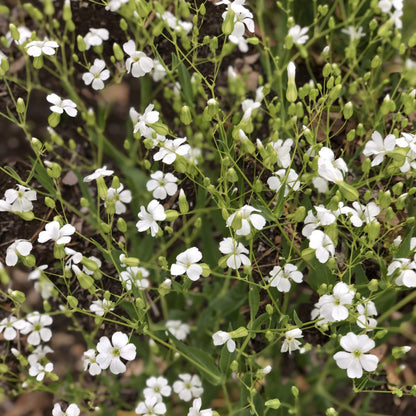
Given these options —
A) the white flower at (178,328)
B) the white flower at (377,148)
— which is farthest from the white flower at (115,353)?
the white flower at (377,148)

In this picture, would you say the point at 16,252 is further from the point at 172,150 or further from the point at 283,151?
the point at 283,151

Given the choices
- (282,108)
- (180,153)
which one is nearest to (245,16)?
(282,108)

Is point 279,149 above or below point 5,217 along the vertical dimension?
above

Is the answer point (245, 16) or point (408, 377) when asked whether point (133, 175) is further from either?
point (408, 377)

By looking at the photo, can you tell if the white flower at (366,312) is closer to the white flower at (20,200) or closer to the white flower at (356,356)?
the white flower at (356,356)

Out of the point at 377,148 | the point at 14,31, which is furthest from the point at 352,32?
the point at 14,31
